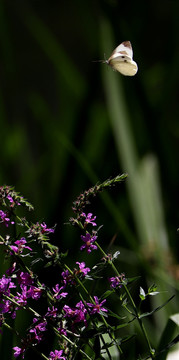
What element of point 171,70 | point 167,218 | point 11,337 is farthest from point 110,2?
point 11,337

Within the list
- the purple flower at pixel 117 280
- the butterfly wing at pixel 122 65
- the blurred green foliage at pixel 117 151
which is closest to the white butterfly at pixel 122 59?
the butterfly wing at pixel 122 65

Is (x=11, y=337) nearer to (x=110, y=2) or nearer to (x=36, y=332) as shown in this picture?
(x=36, y=332)

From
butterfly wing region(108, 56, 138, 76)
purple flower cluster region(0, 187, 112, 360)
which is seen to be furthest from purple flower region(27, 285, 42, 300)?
butterfly wing region(108, 56, 138, 76)

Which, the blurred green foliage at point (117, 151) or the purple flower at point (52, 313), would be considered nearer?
the purple flower at point (52, 313)

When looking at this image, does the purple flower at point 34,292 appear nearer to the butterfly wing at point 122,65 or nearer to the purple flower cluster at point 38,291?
the purple flower cluster at point 38,291

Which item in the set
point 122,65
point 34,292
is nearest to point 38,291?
point 34,292

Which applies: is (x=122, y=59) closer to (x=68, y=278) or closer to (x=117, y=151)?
(x=68, y=278)

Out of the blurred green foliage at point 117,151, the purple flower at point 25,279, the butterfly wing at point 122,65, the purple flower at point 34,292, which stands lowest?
the purple flower at point 34,292

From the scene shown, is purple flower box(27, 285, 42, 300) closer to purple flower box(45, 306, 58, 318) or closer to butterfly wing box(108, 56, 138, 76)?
purple flower box(45, 306, 58, 318)

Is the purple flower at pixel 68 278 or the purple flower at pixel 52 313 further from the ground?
the purple flower at pixel 68 278

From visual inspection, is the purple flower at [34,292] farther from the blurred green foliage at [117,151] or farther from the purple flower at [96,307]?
the blurred green foliage at [117,151]

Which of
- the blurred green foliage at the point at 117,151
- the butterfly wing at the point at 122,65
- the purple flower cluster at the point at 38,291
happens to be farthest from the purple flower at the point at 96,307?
the blurred green foliage at the point at 117,151
